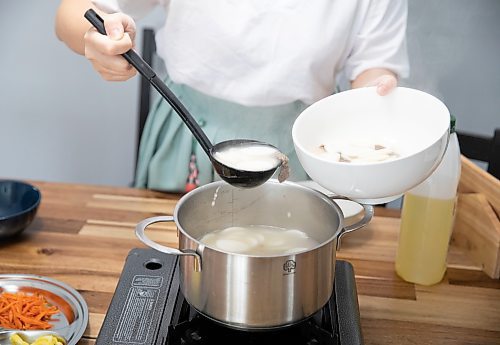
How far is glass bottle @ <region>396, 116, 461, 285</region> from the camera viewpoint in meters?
1.18

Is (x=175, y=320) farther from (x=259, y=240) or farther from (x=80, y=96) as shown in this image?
(x=80, y=96)

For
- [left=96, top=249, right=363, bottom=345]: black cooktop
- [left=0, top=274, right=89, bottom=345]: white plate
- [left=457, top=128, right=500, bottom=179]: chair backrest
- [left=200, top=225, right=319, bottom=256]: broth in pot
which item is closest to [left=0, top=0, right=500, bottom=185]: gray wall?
[left=457, top=128, right=500, bottom=179]: chair backrest

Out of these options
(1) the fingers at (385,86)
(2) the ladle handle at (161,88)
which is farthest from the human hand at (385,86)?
(2) the ladle handle at (161,88)

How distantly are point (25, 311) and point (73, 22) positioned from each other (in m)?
0.60

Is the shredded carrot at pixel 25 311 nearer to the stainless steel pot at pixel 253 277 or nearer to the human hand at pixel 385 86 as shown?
the stainless steel pot at pixel 253 277

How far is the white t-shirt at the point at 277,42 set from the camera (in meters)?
1.42

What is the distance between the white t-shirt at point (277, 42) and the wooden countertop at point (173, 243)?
31cm

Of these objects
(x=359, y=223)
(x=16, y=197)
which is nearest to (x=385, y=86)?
(x=359, y=223)

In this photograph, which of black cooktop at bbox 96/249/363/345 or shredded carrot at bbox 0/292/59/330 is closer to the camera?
black cooktop at bbox 96/249/363/345

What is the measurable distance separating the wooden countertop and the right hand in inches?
13.8

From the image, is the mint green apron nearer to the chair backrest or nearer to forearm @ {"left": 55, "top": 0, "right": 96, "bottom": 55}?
forearm @ {"left": 55, "top": 0, "right": 96, "bottom": 55}

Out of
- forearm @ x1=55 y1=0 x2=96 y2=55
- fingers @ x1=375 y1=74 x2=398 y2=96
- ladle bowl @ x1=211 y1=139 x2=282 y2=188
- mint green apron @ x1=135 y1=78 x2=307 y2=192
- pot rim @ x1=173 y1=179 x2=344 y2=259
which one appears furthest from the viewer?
mint green apron @ x1=135 y1=78 x2=307 y2=192

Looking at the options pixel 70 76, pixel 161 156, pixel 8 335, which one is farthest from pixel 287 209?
pixel 70 76

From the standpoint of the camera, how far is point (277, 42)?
143 centimetres
